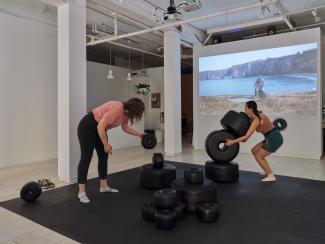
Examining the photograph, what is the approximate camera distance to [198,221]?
8.87ft

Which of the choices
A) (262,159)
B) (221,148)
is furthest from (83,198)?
(262,159)

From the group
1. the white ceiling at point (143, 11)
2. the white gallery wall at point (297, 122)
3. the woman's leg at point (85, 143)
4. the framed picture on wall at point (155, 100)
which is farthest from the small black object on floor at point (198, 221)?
the framed picture on wall at point (155, 100)

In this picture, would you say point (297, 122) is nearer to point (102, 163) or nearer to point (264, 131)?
point (264, 131)

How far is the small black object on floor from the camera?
2.36m

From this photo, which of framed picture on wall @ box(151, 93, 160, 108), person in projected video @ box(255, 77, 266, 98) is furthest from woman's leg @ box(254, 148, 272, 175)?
framed picture on wall @ box(151, 93, 160, 108)

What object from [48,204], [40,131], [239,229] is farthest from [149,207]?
[40,131]

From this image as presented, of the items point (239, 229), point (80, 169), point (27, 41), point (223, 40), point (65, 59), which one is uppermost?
point (223, 40)

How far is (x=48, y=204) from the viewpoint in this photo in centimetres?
321

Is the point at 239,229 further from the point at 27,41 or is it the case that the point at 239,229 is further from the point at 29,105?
the point at 27,41

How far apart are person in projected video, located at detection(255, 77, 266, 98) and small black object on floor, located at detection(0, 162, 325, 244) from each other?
3281 millimetres

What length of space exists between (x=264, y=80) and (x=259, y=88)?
236 mm

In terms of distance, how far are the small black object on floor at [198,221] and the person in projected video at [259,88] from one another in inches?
129

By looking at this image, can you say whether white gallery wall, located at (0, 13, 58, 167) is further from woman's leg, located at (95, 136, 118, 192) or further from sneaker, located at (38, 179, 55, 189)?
woman's leg, located at (95, 136, 118, 192)

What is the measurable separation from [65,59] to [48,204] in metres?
2.30
